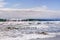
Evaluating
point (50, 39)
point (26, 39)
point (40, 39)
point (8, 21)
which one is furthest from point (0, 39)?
point (8, 21)

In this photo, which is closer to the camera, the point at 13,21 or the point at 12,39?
the point at 12,39

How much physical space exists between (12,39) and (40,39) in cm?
183

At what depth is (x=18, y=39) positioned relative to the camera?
973cm

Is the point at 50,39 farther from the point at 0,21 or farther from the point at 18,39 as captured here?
the point at 0,21

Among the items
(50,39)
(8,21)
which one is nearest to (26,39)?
(50,39)

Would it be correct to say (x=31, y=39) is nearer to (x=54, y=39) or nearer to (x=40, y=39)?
(x=40, y=39)

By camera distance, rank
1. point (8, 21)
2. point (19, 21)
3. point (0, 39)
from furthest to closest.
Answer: point (19, 21), point (8, 21), point (0, 39)

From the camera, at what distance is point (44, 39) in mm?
9750

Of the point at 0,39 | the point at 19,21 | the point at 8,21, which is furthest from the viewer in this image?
the point at 19,21

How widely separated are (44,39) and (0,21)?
13295mm

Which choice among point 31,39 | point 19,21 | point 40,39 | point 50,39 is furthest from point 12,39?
point 19,21

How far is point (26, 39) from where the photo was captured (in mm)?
9750

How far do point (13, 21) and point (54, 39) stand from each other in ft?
42.4

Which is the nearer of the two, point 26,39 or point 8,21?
point 26,39
